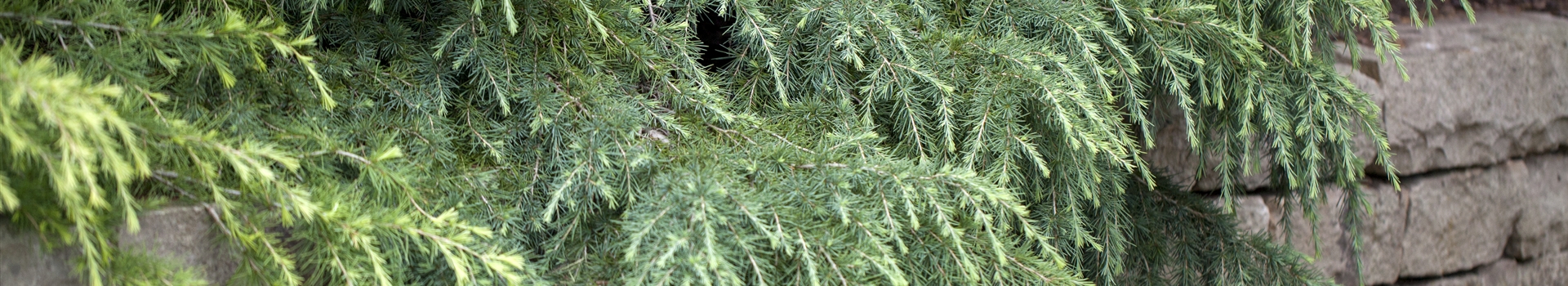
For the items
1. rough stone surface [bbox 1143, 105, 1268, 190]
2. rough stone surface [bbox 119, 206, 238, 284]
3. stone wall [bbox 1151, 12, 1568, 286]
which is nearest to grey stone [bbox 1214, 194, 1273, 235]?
stone wall [bbox 1151, 12, 1568, 286]

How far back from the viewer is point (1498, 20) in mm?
2402

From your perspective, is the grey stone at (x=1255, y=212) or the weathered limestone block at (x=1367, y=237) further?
the weathered limestone block at (x=1367, y=237)

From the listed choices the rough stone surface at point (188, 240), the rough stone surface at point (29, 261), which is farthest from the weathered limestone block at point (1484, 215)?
the rough stone surface at point (29, 261)

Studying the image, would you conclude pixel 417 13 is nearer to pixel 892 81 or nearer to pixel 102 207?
pixel 102 207

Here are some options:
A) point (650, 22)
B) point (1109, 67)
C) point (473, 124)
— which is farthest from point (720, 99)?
point (1109, 67)

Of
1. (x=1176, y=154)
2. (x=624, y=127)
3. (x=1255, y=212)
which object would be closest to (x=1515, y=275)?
(x=1255, y=212)

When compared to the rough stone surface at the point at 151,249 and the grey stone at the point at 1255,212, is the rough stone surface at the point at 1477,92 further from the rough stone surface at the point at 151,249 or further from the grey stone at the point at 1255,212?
the rough stone surface at the point at 151,249

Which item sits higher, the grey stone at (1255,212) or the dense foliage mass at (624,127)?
the dense foliage mass at (624,127)

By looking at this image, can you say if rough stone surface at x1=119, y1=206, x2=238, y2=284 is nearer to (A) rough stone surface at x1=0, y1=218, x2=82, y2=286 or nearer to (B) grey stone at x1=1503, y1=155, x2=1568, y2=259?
(A) rough stone surface at x1=0, y1=218, x2=82, y2=286

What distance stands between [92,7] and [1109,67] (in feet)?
3.73

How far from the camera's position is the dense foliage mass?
0.84 meters

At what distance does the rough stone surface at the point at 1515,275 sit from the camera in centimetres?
Result: 248

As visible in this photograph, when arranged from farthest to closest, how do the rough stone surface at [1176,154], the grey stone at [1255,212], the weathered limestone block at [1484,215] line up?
the weathered limestone block at [1484,215] → the grey stone at [1255,212] → the rough stone surface at [1176,154]

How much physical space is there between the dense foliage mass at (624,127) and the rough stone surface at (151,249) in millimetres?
20
